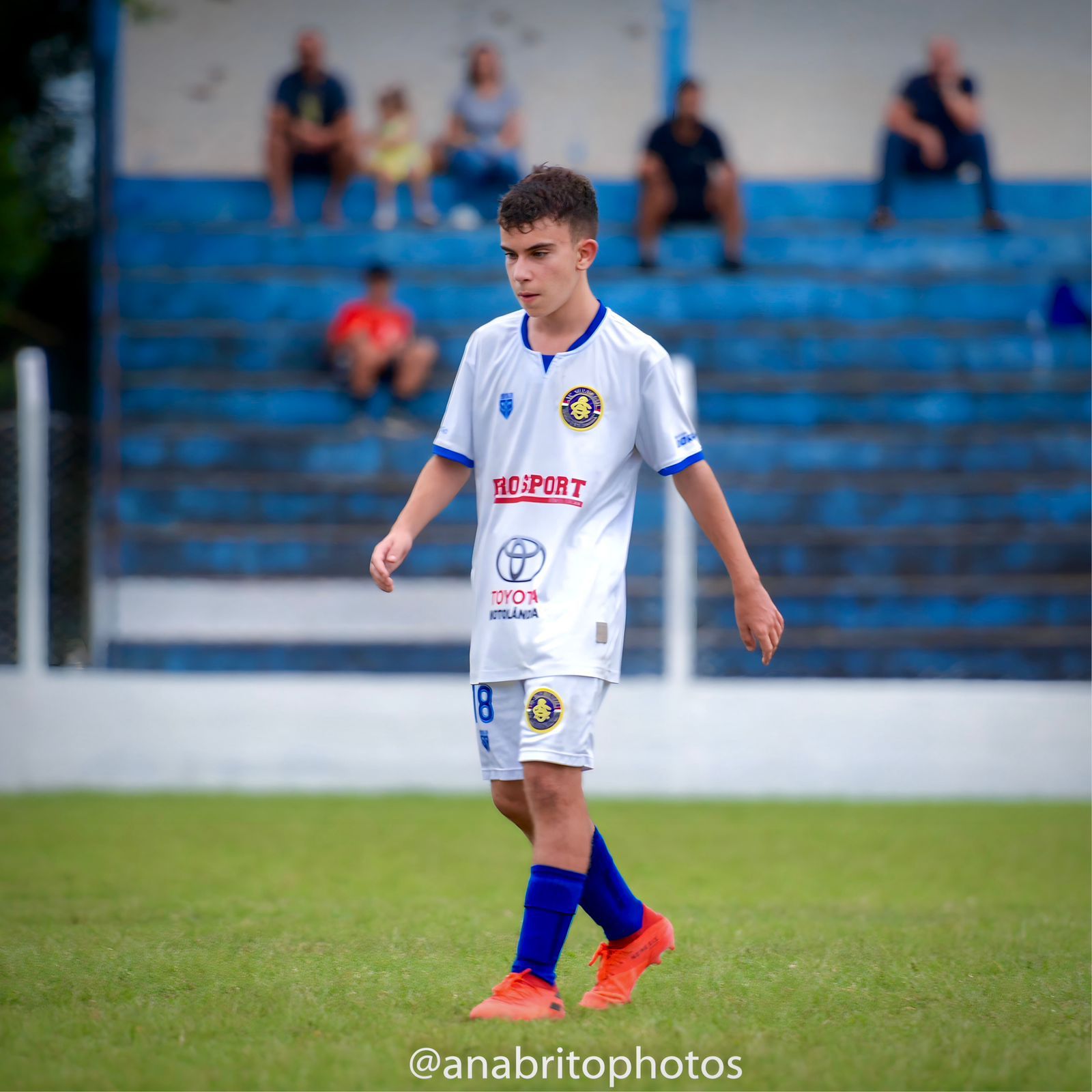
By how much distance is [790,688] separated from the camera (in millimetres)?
8570

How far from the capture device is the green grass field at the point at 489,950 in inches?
117

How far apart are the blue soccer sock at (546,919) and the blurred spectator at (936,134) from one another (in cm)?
1103

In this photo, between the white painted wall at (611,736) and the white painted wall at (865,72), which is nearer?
the white painted wall at (611,736)

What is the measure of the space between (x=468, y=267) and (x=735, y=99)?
155 inches

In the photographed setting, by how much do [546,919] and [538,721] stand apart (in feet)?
1.35

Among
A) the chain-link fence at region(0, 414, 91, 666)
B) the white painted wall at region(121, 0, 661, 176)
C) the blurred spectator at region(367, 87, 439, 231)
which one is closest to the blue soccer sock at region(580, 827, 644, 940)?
the chain-link fence at region(0, 414, 91, 666)

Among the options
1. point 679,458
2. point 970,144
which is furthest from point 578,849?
point 970,144

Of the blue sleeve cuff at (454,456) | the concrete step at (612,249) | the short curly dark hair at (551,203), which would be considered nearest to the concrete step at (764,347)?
the concrete step at (612,249)

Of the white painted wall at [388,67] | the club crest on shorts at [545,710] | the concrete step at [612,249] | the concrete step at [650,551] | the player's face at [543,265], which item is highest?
the white painted wall at [388,67]

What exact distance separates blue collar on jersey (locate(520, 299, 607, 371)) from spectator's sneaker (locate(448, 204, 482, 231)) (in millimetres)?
9984

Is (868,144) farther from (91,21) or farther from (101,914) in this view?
(101,914)

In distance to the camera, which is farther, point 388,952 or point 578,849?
point 388,952

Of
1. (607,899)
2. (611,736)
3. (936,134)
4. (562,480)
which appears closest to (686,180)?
(936,134)

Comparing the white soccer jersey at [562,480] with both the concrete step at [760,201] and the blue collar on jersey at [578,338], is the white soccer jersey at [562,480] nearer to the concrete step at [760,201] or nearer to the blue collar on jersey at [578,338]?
the blue collar on jersey at [578,338]
